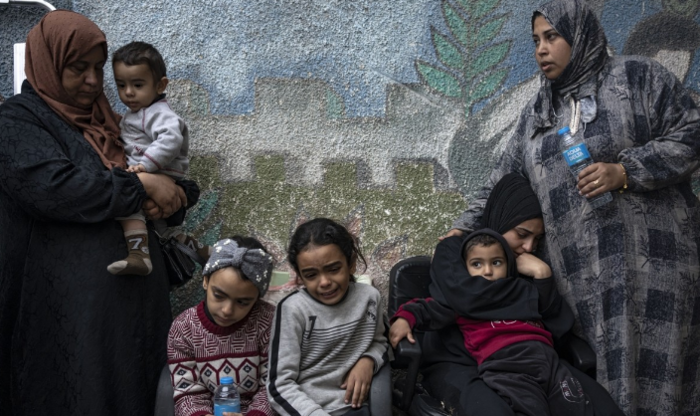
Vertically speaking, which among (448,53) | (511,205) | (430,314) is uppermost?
(448,53)

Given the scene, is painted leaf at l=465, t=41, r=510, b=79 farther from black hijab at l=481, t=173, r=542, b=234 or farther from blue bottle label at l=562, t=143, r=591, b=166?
blue bottle label at l=562, t=143, r=591, b=166

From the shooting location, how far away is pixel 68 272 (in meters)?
3.22

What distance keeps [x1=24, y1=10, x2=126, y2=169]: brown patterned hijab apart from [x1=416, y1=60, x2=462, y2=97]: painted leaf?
5.70 ft

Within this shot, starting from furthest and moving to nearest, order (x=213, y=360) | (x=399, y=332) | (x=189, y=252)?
(x=189, y=252) < (x=399, y=332) < (x=213, y=360)

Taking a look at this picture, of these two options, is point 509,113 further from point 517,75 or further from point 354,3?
point 354,3

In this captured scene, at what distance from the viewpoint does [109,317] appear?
3.24 m

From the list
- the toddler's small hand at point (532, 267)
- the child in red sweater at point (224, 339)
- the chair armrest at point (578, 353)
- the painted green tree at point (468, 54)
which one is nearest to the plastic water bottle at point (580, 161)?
the toddler's small hand at point (532, 267)

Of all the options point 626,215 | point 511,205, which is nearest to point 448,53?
point 511,205

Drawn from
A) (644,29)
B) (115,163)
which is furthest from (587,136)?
(115,163)

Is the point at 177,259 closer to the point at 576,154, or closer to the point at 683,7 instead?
the point at 576,154

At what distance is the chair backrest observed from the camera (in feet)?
12.1

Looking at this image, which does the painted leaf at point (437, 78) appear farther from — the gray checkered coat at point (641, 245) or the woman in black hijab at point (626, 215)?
the gray checkered coat at point (641, 245)

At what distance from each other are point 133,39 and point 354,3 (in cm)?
124

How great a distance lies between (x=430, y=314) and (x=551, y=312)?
1.81 feet
